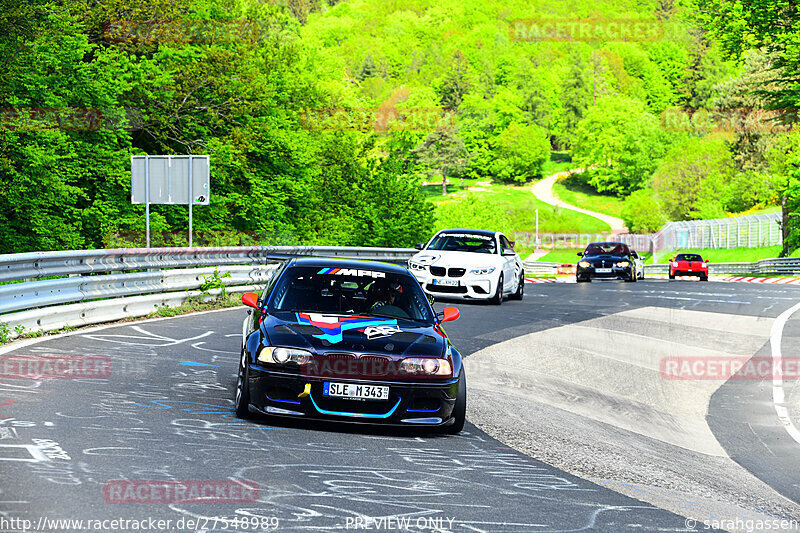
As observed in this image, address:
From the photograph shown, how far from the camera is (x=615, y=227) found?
144500 mm

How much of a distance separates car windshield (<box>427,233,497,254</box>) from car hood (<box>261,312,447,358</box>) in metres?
13.4

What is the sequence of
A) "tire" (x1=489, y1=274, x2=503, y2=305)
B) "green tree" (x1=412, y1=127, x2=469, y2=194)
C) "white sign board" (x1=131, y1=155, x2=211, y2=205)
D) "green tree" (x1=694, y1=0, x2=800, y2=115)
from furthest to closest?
"green tree" (x1=412, y1=127, x2=469, y2=194) < "green tree" (x1=694, y1=0, x2=800, y2=115) < "white sign board" (x1=131, y1=155, x2=211, y2=205) < "tire" (x1=489, y1=274, x2=503, y2=305)

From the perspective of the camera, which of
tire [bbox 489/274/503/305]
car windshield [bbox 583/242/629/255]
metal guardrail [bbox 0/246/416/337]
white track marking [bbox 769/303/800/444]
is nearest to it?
white track marking [bbox 769/303/800/444]

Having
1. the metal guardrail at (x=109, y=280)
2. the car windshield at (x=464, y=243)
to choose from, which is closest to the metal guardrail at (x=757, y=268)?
the car windshield at (x=464, y=243)

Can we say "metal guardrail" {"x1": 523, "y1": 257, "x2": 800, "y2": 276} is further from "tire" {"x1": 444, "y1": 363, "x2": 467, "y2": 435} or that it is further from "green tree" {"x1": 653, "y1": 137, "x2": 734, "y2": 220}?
"green tree" {"x1": 653, "y1": 137, "x2": 734, "y2": 220}

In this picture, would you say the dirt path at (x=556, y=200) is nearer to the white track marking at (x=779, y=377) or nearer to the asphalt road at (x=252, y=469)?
the white track marking at (x=779, y=377)

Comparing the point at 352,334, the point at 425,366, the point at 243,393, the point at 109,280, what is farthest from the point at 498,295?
the point at 243,393

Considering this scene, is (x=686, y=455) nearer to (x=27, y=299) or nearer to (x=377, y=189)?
(x=27, y=299)

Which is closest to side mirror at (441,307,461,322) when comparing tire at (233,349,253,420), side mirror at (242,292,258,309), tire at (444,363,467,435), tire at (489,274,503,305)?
tire at (444,363,467,435)

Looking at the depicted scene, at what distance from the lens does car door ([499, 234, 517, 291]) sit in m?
21.8

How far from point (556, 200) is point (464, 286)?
151 m

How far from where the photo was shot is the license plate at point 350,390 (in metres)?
7.57

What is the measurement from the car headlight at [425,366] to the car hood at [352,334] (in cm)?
5

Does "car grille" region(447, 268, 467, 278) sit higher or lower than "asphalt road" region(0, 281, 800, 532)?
higher
